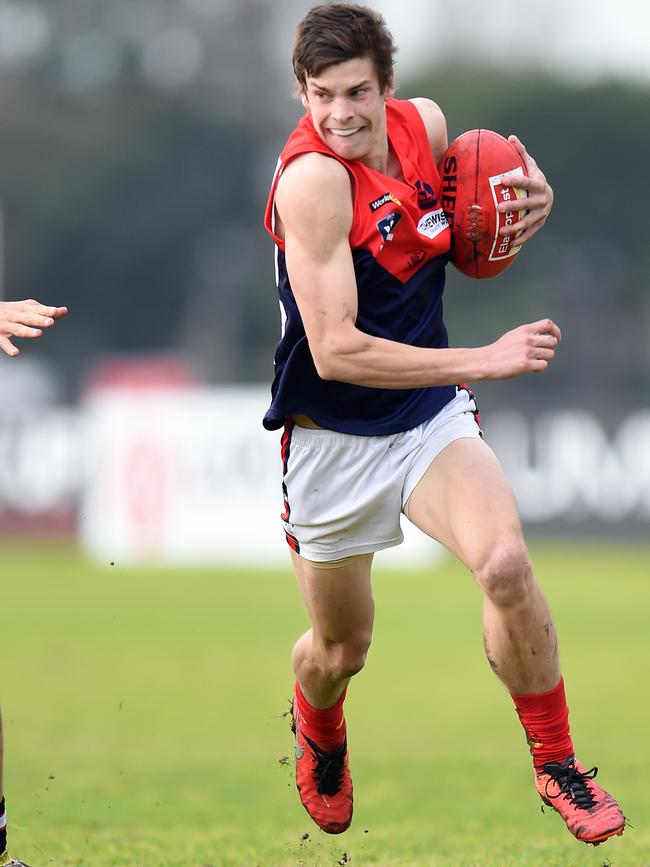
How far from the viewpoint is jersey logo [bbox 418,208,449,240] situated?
528 centimetres

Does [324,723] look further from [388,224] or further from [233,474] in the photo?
[233,474]

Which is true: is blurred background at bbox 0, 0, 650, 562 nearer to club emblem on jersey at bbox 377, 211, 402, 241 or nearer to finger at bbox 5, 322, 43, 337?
club emblem on jersey at bbox 377, 211, 402, 241

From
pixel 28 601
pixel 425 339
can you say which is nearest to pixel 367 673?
pixel 28 601

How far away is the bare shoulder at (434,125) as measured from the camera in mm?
5531

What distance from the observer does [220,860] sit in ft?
18.5

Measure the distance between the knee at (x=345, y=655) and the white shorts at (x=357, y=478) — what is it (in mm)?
341

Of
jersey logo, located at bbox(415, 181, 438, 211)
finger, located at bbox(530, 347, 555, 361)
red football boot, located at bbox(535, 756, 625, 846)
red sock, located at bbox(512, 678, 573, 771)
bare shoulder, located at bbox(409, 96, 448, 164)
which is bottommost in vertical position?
red football boot, located at bbox(535, 756, 625, 846)

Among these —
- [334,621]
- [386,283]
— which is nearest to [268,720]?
[334,621]

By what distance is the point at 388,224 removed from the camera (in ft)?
16.9

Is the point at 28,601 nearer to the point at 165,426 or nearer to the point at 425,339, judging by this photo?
the point at 165,426

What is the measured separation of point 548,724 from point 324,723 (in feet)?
3.70

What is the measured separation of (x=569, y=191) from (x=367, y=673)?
53.5 feet

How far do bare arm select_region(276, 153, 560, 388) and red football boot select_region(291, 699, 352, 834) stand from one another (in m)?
1.69

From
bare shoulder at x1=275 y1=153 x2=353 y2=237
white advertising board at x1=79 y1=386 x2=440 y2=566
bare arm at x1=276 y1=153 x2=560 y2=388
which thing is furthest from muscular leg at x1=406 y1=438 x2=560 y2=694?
white advertising board at x1=79 y1=386 x2=440 y2=566
